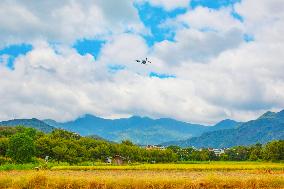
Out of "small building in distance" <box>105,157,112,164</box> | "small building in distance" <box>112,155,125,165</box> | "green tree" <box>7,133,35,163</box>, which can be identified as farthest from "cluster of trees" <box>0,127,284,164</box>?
"small building in distance" <box>112,155,125,165</box>

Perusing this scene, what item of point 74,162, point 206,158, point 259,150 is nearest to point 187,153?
point 206,158

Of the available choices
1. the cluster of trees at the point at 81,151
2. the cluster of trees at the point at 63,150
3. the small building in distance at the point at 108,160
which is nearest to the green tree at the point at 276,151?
the cluster of trees at the point at 81,151

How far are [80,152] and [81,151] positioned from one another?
0.71 m

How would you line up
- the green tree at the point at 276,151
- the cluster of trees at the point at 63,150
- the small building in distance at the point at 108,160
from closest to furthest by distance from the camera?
1. the cluster of trees at the point at 63,150
2. the small building in distance at the point at 108,160
3. the green tree at the point at 276,151

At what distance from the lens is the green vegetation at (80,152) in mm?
108062

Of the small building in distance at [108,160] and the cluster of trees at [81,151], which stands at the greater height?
the cluster of trees at [81,151]

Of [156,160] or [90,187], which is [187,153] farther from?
[90,187]

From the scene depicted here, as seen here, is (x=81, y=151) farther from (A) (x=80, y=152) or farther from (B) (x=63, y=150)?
(B) (x=63, y=150)

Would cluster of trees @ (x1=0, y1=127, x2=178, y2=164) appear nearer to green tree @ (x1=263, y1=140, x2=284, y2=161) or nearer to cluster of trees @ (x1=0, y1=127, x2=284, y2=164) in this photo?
cluster of trees @ (x1=0, y1=127, x2=284, y2=164)

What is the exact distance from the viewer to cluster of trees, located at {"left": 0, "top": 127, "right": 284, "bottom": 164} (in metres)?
108

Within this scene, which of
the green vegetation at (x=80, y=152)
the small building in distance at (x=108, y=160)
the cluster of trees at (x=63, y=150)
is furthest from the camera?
the small building in distance at (x=108, y=160)

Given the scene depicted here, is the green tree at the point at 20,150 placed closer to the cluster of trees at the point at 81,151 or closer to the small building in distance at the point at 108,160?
the cluster of trees at the point at 81,151

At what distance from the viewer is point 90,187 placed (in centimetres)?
3184

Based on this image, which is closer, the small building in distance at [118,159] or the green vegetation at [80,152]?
the green vegetation at [80,152]
